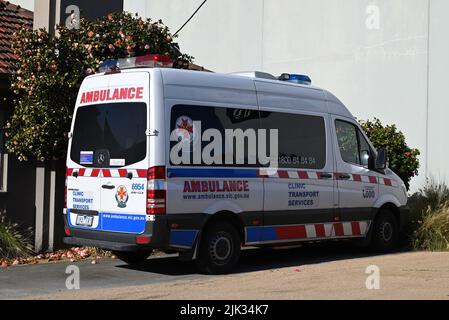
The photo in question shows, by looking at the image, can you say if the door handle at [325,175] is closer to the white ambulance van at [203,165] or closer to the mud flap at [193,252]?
the white ambulance van at [203,165]

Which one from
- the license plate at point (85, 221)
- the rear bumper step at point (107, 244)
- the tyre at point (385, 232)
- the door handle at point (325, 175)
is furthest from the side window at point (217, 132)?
the tyre at point (385, 232)

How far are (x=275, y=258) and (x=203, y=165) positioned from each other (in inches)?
114

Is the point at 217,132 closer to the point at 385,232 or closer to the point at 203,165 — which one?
the point at 203,165

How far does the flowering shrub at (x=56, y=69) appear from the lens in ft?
36.1

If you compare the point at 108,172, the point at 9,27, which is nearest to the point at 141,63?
the point at 108,172

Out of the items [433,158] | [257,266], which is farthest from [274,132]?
[433,158]

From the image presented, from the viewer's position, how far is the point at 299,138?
1035 centimetres

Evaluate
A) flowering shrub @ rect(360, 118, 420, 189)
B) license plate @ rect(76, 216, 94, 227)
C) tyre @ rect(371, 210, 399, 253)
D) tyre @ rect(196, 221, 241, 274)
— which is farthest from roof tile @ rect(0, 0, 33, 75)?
flowering shrub @ rect(360, 118, 420, 189)

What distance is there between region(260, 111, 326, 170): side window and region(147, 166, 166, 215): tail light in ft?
6.63

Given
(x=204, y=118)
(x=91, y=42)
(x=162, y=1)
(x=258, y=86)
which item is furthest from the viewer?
(x=162, y=1)

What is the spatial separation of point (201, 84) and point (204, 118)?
0.47 meters

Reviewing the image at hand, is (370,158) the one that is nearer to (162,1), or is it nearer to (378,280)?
(378,280)
